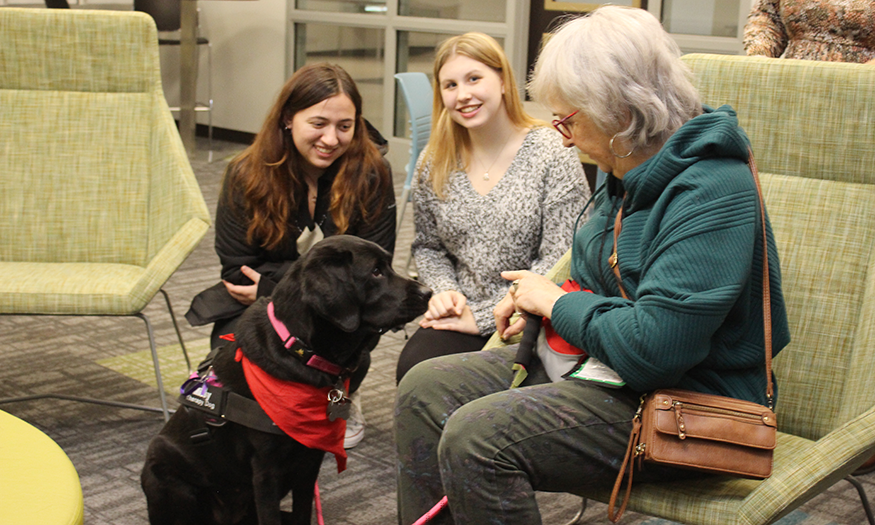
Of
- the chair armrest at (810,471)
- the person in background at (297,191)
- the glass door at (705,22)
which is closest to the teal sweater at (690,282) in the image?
the chair armrest at (810,471)

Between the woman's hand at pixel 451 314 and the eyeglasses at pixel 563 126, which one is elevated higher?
the eyeglasses at pixel 563 126

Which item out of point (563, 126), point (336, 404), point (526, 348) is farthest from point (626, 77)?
point (336, 404)

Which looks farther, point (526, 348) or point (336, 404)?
point (336, 404)

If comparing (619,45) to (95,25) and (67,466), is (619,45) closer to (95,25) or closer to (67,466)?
(67,466)

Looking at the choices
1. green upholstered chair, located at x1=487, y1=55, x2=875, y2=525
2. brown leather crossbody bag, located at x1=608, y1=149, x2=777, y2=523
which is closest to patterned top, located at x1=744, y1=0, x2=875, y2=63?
green upholstered chair, located at x1=487, y1=55, x2=875, y2=525

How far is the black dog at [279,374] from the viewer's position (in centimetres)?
175

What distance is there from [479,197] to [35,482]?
1291mm

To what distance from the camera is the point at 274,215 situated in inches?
91.2

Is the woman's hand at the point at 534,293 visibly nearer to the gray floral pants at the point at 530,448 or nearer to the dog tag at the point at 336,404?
the gray floral pants at the point at 530,448

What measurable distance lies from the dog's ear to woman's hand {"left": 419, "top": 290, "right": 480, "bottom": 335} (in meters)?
0.38

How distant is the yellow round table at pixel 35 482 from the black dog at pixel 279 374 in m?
0.47

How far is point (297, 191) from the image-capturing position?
2.37 meters

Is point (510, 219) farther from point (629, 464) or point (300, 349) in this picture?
point (629, 464)

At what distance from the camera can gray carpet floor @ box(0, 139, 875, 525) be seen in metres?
2.12
